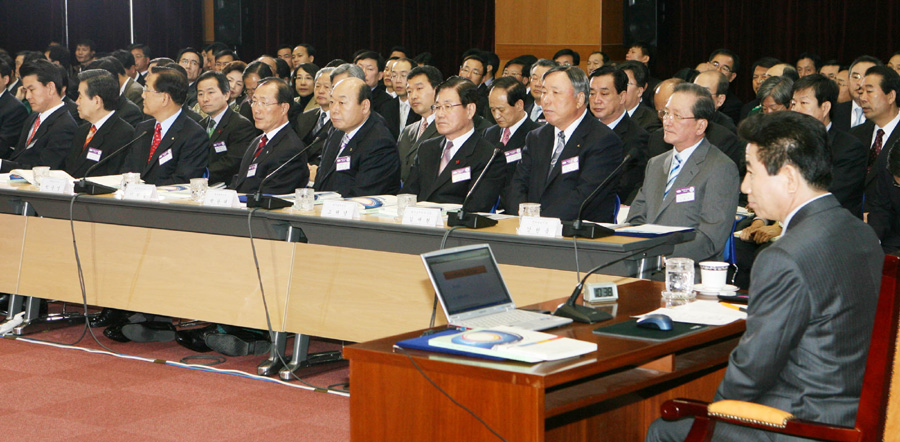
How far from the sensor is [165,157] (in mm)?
5332

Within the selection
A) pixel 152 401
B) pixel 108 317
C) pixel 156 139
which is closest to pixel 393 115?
pixel 156 139

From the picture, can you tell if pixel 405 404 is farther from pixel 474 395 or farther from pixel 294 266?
pixel 294 266

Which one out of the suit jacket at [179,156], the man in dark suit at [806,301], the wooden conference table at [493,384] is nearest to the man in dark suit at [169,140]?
the suit jacket at [179,156]

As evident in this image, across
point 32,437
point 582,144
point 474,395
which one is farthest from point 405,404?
point 582,144

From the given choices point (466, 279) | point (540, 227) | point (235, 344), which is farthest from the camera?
point (235, 344)

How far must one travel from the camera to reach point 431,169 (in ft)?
15.8

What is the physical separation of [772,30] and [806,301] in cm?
786

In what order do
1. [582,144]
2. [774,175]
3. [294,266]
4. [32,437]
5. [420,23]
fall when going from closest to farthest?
[774,175], [32,437], [294,266], [582,144], [420,23]

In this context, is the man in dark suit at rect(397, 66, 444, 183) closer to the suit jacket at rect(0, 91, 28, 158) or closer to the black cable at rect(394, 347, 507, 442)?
the suit jacket at rect(0, 91, 28, 158)

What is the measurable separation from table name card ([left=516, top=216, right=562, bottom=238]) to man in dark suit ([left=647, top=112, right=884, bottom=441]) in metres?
1.29

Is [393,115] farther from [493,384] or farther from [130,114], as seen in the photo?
[493,384]

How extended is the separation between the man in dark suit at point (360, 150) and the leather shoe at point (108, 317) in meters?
1.21

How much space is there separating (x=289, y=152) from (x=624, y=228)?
7.23 feet

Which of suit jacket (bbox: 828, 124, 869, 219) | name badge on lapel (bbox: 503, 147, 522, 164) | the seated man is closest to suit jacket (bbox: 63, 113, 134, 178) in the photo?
name badge on lapel (bbox: 503, 147, 522, 164)
